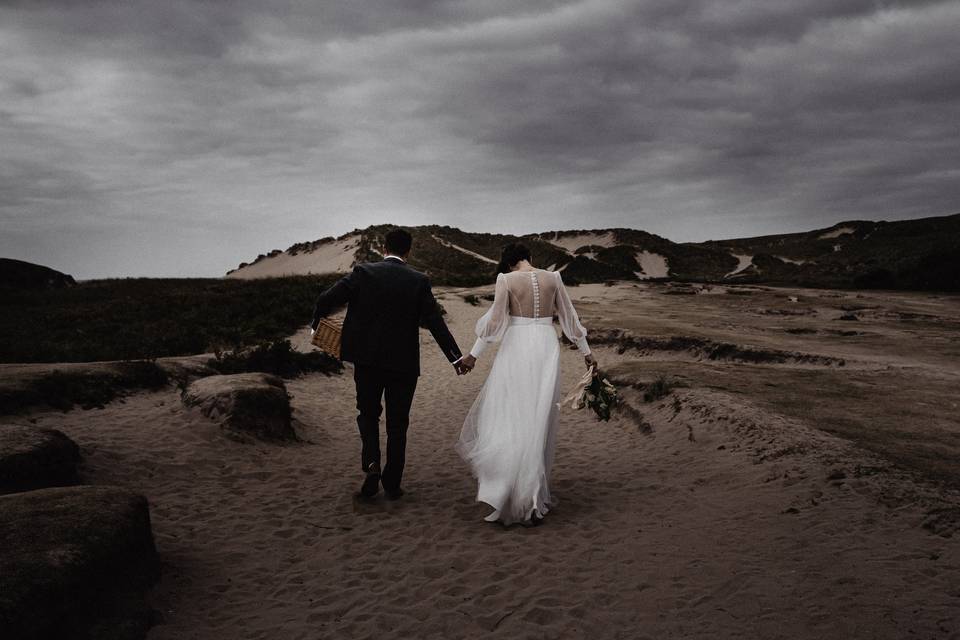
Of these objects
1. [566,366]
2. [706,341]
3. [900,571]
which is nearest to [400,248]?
[900,571]

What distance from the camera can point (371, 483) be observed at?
6.02 meters

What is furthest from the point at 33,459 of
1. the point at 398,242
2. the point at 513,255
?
the point at 513,255

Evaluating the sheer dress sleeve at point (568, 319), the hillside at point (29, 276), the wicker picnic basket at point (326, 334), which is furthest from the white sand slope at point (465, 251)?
the sheer dress sleeve at point (568, 319)

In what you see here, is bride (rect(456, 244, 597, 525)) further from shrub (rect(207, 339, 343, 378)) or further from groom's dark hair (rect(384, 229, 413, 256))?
shrub (rect(207, 339, 343, 378))

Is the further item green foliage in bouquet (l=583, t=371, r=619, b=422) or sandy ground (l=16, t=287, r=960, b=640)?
green foliage in bouquet (l=583, t=371, r=619, b=422)

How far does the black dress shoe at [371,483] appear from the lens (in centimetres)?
593

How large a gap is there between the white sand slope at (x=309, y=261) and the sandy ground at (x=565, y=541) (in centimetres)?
4783

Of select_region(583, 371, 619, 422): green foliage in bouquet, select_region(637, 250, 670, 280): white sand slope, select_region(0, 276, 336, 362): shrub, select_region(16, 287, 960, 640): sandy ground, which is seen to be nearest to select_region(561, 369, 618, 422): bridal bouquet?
select_region(583, 371, 619, 422): green foliage in bouquet

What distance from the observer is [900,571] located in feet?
12.9

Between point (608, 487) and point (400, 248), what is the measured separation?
138 inches

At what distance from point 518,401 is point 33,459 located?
13.8ft

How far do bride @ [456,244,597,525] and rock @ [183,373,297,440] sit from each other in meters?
3.76

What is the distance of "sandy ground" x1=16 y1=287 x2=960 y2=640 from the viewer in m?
3.63

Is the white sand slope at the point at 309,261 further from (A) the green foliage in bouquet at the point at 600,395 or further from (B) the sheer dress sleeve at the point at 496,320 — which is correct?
(B) the sheer dress sleeve at the point at 496,320
